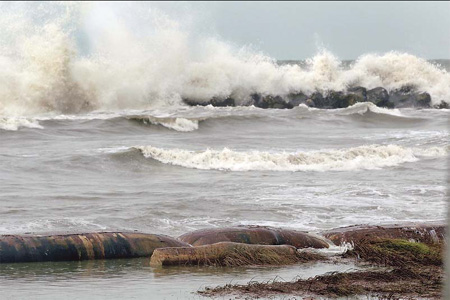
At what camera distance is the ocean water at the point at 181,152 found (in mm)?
11539

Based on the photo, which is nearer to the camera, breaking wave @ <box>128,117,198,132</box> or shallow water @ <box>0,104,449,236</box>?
shallow water @ <box>0,104,449,236</box>

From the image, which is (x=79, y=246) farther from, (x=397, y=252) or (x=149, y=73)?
(x=149, y=73)

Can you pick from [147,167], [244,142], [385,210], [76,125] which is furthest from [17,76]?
[385,210]

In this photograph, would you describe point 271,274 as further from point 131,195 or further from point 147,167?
point 147,167

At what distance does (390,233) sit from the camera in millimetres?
9789

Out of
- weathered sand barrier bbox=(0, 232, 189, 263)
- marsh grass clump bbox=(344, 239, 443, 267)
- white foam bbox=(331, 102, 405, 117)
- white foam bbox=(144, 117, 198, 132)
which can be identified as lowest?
marsh grass clump bbox=(344, 239, 443, 267)

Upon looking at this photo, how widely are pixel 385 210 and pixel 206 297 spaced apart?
7052 millimetres

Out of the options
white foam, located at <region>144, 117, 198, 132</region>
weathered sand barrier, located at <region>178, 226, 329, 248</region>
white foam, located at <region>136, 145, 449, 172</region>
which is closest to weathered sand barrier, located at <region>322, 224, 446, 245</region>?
weathered sand barrier, located at <region>178, 226, 329, 248</region>

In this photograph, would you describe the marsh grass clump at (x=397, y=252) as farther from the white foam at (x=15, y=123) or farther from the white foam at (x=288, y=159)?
the white foam at (x=15, y=123)

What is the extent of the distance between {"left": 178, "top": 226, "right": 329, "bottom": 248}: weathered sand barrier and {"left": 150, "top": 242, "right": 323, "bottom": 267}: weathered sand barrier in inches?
22.2

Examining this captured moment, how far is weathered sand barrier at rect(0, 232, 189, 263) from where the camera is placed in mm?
8477

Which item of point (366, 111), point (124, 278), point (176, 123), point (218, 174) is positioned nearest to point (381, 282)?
point (124, 278)

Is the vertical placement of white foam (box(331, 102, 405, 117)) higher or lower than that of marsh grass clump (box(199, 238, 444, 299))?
higher

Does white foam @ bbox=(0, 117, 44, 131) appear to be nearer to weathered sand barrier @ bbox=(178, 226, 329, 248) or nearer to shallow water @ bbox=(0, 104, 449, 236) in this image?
shallow water @ bbox=(0, 104, 449, 236)
